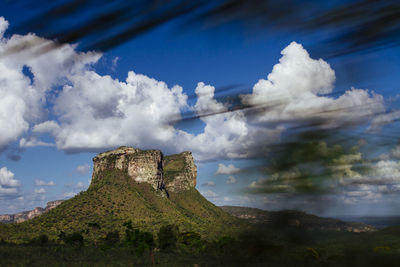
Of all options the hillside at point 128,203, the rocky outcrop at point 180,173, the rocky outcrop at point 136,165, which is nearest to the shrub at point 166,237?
the hillside at point 128,203

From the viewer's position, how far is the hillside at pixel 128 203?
87375mm

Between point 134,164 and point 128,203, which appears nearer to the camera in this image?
point 128,203

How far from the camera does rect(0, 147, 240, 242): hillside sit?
8738 cm

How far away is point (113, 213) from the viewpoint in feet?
327

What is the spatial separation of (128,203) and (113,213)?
1028cm

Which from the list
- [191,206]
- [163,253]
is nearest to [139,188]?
[191,206]

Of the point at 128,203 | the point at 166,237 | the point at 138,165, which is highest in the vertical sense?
the point at 138,165

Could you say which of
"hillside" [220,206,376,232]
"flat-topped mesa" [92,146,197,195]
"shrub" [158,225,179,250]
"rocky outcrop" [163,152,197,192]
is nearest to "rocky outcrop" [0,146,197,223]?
"flat-topped mesa" [92,146,197,195]

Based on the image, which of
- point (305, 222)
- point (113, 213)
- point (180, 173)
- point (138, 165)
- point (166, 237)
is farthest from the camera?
point (180, 173)

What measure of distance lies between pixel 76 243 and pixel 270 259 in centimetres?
5821

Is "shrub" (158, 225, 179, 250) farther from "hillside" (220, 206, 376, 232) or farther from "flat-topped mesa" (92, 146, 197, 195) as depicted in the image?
"flat-topped mesa" (92, 146, 197, 195)

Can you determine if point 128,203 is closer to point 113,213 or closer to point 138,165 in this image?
point 113,213

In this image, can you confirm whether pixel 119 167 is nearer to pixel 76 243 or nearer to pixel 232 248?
pixel 76 243

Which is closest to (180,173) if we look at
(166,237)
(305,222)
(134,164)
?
(134,164)
